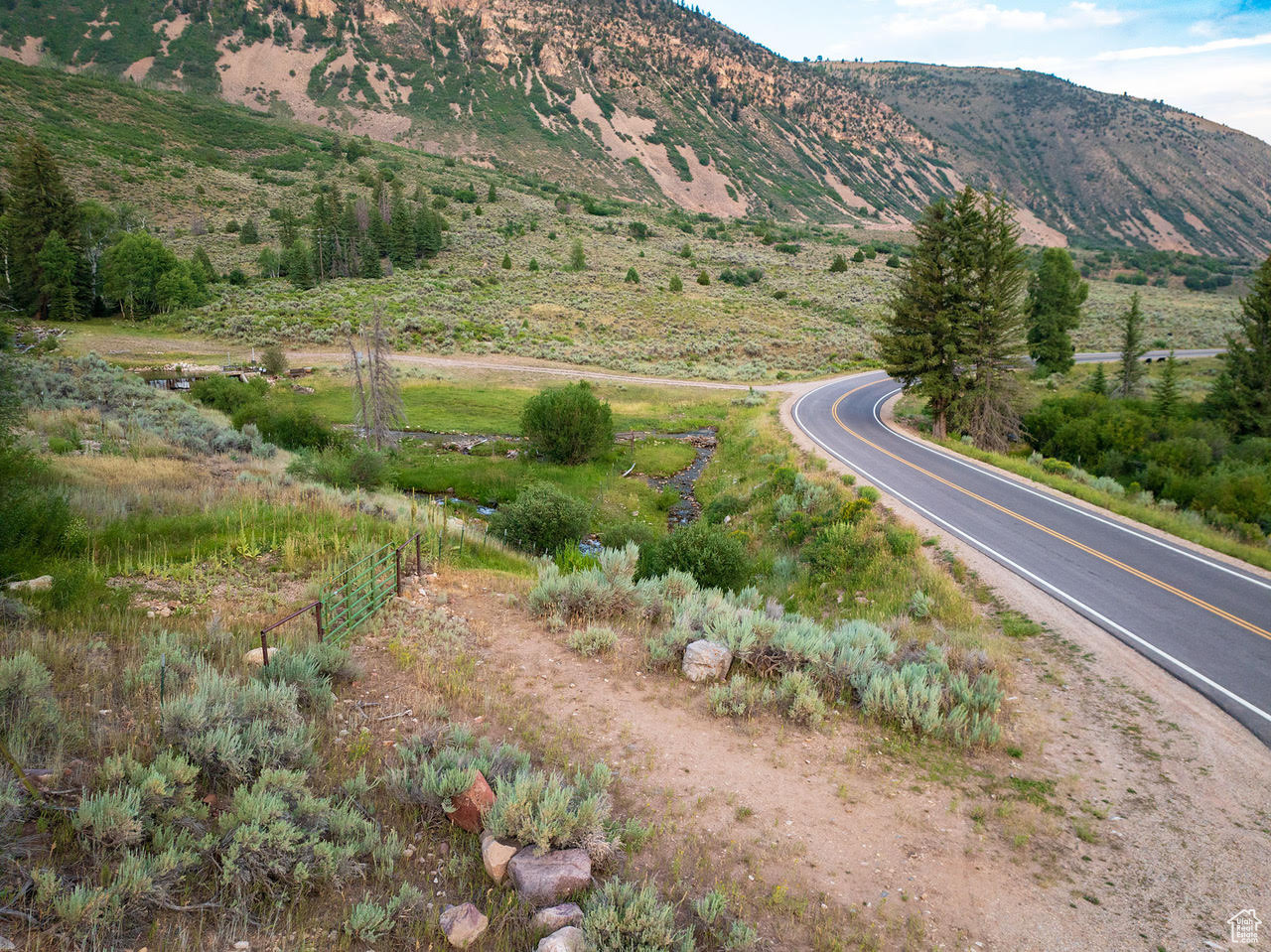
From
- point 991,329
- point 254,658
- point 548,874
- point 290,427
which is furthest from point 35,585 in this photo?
point 991,329

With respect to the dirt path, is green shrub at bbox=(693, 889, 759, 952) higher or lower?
lower

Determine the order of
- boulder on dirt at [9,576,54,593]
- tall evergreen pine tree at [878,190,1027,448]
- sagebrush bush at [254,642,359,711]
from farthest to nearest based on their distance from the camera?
tall evergreen pine tree at [878,190,1027,448] → boulder on dirt at [9,576,54,593] → sagebrush bush at [254,642,359,711]

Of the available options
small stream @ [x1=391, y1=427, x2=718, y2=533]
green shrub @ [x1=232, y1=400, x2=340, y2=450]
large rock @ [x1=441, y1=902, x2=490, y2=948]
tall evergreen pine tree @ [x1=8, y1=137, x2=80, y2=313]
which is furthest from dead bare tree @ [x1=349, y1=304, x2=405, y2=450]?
tall evergreen pine tree @ [x1=8, y1=137, x2=80, y2=313]

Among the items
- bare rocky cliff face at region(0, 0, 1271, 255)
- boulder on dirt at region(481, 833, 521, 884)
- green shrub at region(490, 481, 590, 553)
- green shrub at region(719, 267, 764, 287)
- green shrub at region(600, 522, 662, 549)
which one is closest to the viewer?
boulder on dirt at region(481, 833, 521, 884)

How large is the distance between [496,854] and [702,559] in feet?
29.6

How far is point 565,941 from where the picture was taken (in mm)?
4297

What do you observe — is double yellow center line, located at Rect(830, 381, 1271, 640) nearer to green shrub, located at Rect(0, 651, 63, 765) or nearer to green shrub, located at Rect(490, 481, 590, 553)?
green shrub, located at Rect(490, 481, 590, 553)

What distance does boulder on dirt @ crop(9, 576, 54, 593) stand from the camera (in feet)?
26.3

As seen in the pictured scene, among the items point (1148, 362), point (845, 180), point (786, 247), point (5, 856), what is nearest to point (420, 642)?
point (5, 856)

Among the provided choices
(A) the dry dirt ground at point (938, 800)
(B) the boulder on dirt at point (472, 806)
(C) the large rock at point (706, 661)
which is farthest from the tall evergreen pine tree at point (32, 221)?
(B) the boulder on dirt at point (472, 806)

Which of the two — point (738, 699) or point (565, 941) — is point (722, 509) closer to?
point (738, 699)

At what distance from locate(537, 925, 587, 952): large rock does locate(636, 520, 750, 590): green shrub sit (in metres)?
9.15

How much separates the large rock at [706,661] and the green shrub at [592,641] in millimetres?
1146

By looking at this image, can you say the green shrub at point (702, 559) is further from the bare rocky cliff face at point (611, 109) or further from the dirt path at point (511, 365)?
the bare rocky cliff face at point (611, 109)
